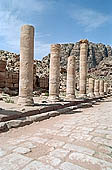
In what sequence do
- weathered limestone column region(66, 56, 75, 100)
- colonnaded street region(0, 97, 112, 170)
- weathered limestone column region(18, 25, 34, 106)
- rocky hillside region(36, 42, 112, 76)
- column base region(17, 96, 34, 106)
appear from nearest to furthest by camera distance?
colonnaded street region(0, 97, 112, 170), column base region(17, 96, 34, 106), weathered limestone column region(18, 25, 34, 106), weathered limestone column region(66, 56, 75, 100), rocky hillside region(36, 42, 112, 76)

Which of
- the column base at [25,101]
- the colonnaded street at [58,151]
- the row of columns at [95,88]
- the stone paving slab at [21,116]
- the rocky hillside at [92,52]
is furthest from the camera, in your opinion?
the rocky hillside at [92,52]

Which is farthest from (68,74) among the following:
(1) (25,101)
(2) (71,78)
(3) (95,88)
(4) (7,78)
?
(3) (95,88)

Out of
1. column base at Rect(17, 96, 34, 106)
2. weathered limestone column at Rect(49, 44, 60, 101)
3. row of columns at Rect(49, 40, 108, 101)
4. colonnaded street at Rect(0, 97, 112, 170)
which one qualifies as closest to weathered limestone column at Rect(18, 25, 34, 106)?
column base at Rect(17, 96, 34, 106)

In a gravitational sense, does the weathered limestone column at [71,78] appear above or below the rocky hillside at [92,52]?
below

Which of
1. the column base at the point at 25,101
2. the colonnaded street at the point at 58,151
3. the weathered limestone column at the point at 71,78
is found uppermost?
the weathered limestone column at the point at 71,78

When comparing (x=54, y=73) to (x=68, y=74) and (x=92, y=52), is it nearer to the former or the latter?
(x=68, y=74)

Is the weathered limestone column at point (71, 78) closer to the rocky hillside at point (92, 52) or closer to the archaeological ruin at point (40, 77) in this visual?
the archaeological ruin at point (40, 77)

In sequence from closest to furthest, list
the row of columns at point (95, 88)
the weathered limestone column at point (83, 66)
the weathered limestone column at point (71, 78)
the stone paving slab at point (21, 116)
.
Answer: the stone paving slab at point (21, 116)
the weathered limestone column at point (71, 78)
the weathered limestone column at point (83, 66)
the row of columns at point (95, 88)

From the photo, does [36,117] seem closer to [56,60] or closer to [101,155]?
[101,155]

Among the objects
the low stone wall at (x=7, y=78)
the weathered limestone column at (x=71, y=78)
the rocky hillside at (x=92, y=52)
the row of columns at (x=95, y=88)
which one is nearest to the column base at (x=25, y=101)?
the weathered limestone column at (x=71, y=78)

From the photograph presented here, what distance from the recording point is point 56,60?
12586 millimetres

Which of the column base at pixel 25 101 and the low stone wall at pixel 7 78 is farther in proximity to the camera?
the low stone wall at pixel 7 78

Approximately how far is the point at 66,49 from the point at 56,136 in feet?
354

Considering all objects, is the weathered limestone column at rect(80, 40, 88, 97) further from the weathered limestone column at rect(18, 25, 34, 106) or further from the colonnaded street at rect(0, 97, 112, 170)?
the colonnaded street at rect(0, 97, 112, 170)
